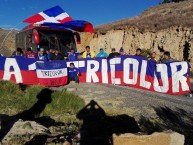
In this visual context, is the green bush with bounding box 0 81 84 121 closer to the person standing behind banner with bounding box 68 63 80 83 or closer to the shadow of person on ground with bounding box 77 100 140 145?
the shadow of person on ground with bounding box 77 100 140 145

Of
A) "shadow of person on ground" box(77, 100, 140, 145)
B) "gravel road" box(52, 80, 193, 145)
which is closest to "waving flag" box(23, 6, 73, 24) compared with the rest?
"gravel road" box(52, 80, 193, 145)

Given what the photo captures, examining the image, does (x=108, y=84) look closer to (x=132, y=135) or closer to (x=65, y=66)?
(x=65, y=66)

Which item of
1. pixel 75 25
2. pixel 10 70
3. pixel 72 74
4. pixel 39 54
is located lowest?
pixel 72 74

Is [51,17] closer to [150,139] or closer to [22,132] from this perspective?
[22,132]

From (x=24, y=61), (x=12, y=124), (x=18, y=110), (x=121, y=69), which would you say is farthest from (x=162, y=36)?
(x=12, y=124)

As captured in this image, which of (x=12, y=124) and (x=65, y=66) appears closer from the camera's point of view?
(x=12, y=124)

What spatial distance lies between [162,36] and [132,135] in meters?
28.2

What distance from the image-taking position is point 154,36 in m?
35.5

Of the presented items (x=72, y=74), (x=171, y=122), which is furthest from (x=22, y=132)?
(x=72, y=74)

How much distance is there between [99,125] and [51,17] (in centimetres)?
1060

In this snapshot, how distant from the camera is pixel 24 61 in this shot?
16.2m

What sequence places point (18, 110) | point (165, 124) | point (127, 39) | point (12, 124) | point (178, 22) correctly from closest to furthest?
point (12, 124) < point (165, 124) < point (18, 110) < point (178, 22) < point (127, 39)

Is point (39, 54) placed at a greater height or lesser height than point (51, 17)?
lesser

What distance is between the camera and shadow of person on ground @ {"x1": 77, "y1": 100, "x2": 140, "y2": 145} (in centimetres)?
905
